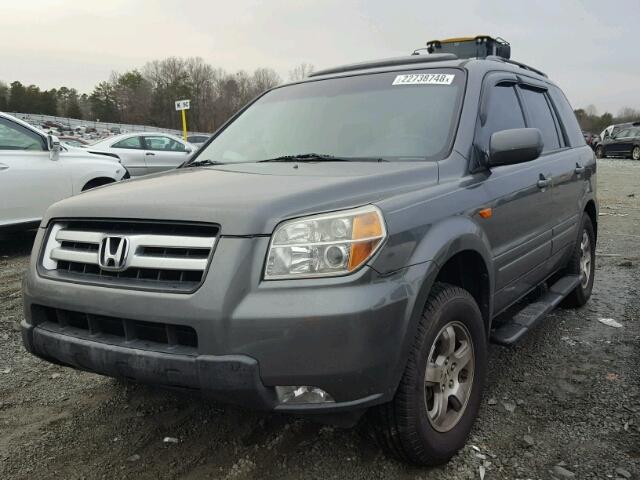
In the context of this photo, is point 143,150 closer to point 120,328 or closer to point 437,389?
point 120,328

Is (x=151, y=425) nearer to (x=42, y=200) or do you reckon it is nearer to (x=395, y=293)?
(x=395, y=293)

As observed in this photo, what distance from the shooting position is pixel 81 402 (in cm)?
312

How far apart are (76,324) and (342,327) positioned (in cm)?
120

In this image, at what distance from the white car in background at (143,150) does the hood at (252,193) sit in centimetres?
1056

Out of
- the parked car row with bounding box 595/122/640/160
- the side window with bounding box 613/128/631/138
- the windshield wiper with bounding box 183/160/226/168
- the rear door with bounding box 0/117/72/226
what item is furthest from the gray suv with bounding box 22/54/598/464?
the side window with bounding box 613/128/631/138

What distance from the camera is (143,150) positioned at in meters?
13.7

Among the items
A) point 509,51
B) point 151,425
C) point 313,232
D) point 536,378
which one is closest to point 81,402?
point 151,425

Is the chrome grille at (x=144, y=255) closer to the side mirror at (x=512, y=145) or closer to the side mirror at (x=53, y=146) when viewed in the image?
the side mirror at (x=512, y=145)

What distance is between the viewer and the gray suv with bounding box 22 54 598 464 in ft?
6.45

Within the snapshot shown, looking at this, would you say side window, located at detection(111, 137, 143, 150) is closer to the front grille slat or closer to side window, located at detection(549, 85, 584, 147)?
side window, located at detection(549, 85, 584, 147)

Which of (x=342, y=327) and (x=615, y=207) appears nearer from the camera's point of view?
(x=342, y=327)

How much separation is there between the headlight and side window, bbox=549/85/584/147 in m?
3.11

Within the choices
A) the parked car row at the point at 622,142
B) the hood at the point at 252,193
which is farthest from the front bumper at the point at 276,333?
the parked car row at the point at 622,142

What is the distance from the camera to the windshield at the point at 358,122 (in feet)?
9.61
